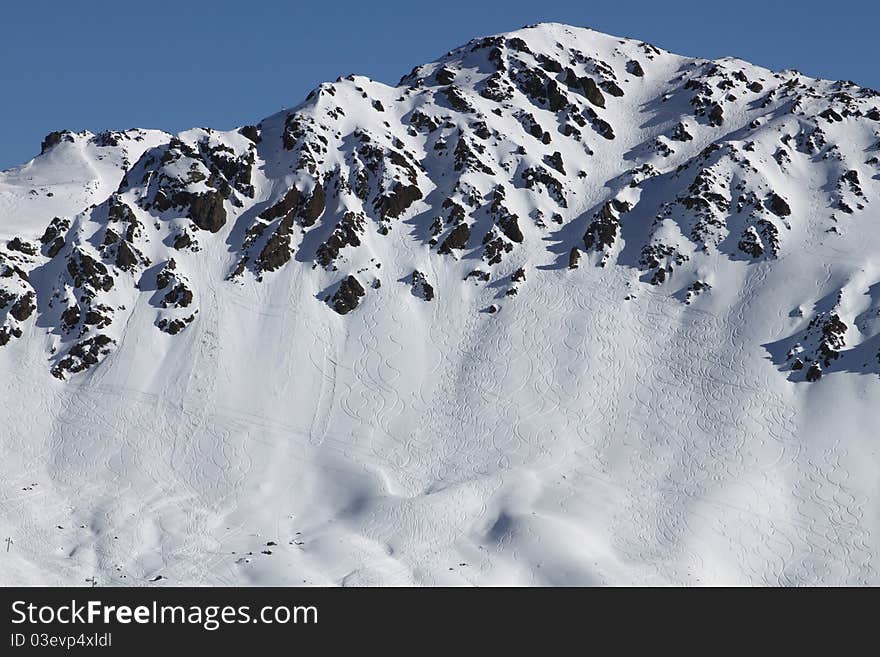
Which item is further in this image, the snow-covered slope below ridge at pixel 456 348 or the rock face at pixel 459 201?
the rock face at pixel 459 201

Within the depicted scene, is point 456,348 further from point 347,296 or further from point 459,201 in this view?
point 459,201

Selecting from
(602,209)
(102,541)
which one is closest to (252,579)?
(102,541)

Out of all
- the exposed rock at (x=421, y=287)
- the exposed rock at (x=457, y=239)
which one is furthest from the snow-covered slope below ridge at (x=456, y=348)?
the exposed rock at (x=457, y=239)

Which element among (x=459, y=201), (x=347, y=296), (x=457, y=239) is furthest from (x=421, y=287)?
(x=459, y=201)

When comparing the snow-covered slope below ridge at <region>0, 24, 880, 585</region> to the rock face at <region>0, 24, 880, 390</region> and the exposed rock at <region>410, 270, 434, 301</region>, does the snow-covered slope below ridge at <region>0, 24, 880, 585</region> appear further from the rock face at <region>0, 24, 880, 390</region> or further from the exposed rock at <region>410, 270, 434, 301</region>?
the rock face at <region>0, 24, 880, 390</region>

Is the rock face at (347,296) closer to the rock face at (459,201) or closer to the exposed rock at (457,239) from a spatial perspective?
the rock face at (459,201)

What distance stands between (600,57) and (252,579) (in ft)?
339

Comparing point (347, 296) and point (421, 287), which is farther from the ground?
point (421, 287)

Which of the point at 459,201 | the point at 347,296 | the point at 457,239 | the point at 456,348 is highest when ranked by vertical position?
the point at 459,201

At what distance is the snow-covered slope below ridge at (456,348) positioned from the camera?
2889 inches

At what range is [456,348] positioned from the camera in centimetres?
9269

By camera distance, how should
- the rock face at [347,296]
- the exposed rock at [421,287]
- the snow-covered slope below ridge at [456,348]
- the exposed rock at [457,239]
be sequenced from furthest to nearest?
the exposed rock at [457,239]
the exposed rock at [421,287]
the rock face at [347,296]
the snow-covered slope below ridge at [456,348]
